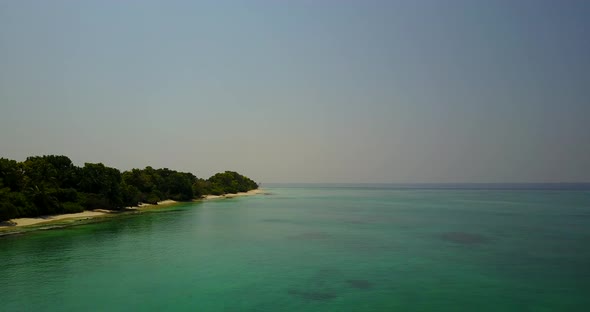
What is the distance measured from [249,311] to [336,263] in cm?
1329

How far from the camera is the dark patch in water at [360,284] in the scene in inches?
950

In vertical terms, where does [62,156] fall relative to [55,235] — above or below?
above

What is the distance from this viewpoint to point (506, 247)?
39.7 m

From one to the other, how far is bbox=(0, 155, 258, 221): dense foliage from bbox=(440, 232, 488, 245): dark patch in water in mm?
61905

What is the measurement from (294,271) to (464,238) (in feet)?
91.5

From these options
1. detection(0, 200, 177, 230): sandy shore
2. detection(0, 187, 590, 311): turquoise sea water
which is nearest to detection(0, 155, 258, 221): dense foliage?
detection(0, 200, 177, 230): sandy shore

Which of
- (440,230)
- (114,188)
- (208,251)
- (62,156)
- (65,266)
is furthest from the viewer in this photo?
(114,188)

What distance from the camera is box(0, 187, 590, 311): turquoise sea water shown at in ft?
69.1

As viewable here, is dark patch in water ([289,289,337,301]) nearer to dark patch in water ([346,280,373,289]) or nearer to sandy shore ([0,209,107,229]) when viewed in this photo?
dark patch in water ([346,280,373,289])

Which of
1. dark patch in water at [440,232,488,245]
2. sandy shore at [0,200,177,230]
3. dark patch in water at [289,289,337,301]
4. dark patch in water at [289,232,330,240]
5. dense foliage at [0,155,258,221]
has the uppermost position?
dense foliage at [0,155,258,221]

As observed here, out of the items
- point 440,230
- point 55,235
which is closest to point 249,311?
point 55,235

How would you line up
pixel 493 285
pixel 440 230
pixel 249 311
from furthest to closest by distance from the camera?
pixel 440 230
pixel 493 285
pixel 249 311

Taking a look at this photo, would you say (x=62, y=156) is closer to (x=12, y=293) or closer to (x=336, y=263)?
(x=12, y=293)

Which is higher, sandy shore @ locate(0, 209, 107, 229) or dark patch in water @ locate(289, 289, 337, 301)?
sandy shore @ locate(0, 209, 107, 229)
